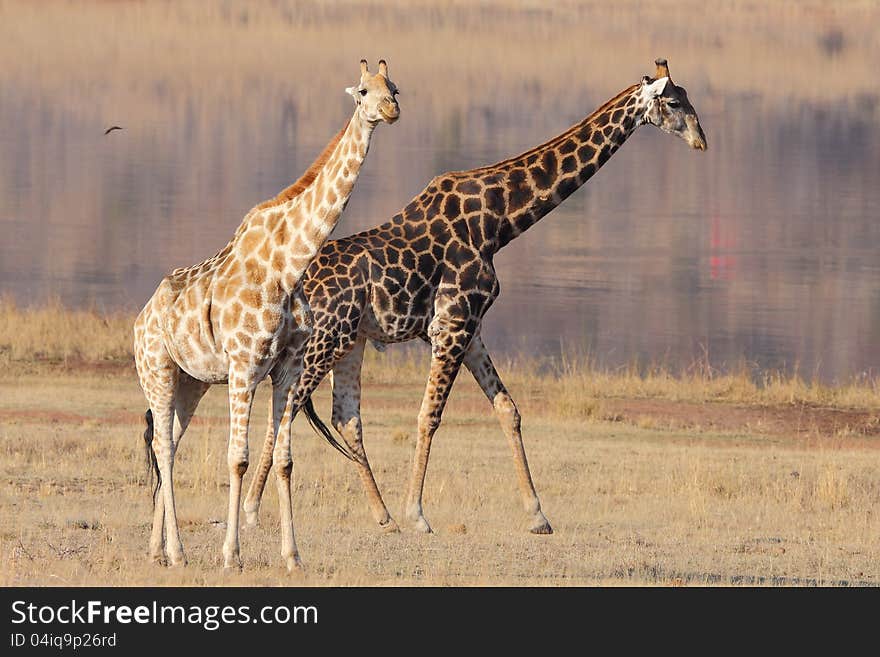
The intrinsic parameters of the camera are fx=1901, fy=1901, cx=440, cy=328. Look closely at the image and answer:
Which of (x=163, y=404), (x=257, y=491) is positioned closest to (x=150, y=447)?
(x=163, y=404)

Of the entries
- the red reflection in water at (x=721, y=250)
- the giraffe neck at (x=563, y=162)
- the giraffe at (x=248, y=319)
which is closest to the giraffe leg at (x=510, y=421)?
the giraffe neck at (x=563, y=162)

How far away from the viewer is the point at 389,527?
14.5 meters

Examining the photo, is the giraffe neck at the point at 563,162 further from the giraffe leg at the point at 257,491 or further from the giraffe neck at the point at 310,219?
the giraffe neck at the point at 310,219

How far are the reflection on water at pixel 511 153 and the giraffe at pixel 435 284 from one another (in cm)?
1209

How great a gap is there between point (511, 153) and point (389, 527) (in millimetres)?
41417

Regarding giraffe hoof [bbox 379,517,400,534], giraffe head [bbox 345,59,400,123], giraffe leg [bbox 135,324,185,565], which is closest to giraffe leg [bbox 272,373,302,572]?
giraffe leg [bbox 135,324,185,565]

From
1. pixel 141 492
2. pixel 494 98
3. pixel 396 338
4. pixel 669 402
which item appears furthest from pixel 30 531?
pixel 494 98

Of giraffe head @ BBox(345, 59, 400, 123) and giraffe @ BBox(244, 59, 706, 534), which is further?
giraffe @ BBox(244, 59, 706, 534)

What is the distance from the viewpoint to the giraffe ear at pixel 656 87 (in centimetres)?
1530

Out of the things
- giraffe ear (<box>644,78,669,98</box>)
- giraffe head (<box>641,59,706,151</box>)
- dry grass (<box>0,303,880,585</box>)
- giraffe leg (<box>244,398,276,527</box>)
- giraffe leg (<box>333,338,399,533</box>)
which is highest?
giraffe ear (<box>644,78,669,98</box>)

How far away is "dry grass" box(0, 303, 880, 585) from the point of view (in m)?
12.9

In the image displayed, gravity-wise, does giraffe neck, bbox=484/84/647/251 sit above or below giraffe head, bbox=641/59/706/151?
below

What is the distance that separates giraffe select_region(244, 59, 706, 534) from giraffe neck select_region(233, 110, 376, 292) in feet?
7.00

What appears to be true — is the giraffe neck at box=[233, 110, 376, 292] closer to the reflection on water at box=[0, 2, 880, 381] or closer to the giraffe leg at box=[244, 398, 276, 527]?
the giraffe leg at box=[244, 398, 276, 527]
